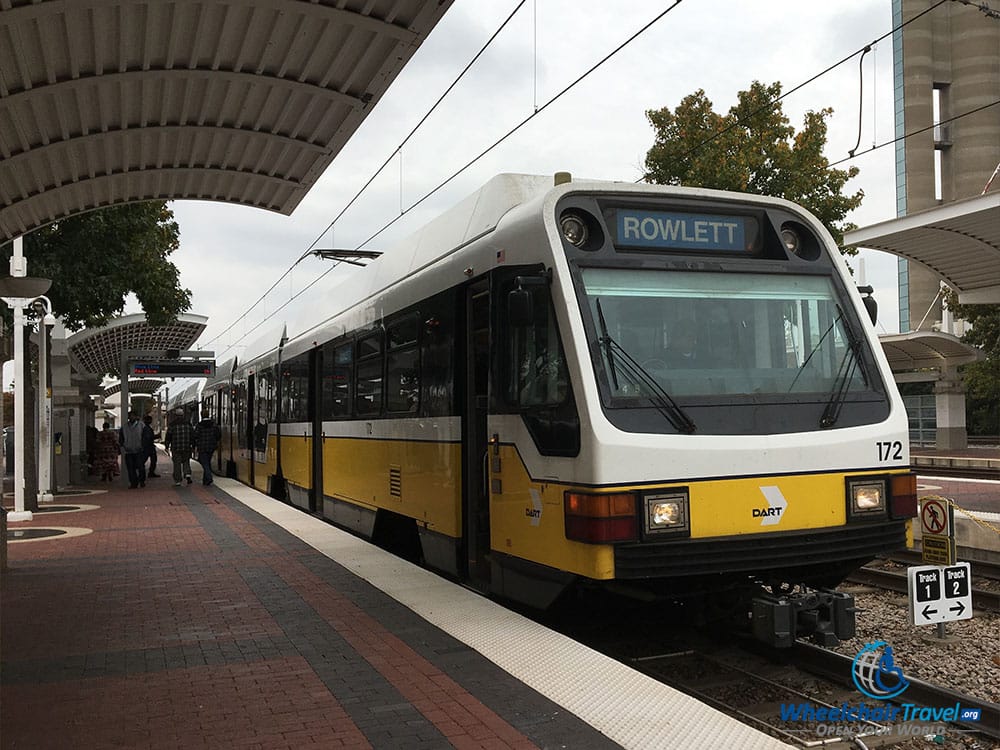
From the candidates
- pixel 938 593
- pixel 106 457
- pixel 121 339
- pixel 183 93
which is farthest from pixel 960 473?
pixel 121 339

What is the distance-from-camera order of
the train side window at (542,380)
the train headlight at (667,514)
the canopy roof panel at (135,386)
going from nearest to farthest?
the train headlight at (667,514) → the train side window at (542,380) → the canopy roof panel at (135,386)

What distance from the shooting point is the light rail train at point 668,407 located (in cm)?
585

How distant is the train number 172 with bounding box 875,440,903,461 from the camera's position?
645cm

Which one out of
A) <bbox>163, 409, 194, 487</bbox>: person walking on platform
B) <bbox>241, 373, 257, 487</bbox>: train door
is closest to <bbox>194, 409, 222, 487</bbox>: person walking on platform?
<bbox>163, 409, 194, 487</bbox>: person walking on platform

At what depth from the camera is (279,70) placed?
7656mm

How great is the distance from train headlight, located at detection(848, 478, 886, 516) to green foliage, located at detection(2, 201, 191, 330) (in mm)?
14588

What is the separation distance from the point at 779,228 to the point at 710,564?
8.11ft

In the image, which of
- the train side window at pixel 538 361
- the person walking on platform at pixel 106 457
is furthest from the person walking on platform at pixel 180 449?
the train side window at pixel 538 361

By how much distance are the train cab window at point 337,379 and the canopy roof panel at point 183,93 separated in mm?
2056

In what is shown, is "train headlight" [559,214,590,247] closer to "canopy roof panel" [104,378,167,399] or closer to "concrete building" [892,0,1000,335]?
"canopy roof panel" [104,378,167,399]

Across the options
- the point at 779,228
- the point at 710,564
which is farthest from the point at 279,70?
the point at 710,564

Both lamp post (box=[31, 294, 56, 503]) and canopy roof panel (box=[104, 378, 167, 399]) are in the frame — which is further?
canopy roof panel (box=[104, 378, 167, 399])

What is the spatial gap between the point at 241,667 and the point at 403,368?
13.0 ft

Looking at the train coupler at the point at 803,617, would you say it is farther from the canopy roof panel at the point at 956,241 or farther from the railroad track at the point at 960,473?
the railroad track at the point at 960,473
